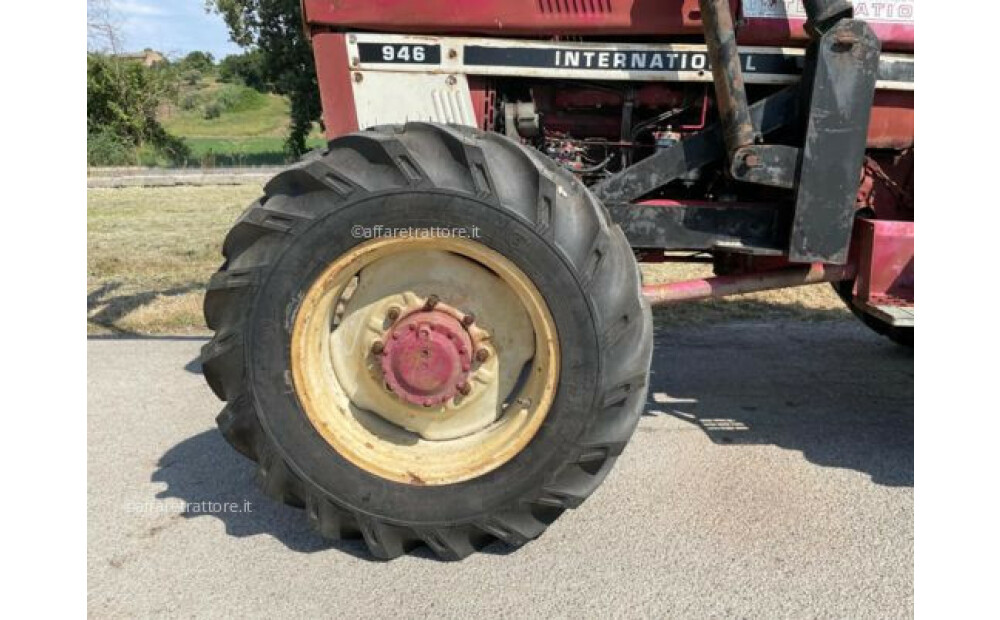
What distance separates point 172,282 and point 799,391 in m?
5.45

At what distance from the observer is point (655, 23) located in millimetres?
2834

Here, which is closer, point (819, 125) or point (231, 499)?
point (819, 125)

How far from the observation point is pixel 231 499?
9.23 feet

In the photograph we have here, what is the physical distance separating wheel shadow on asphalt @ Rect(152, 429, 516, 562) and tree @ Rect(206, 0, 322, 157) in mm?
15243

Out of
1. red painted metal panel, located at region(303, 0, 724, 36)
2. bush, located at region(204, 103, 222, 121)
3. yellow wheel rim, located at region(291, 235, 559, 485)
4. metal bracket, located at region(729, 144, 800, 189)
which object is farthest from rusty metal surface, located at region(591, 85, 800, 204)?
bush, located at region(204, 103, 222, 121)

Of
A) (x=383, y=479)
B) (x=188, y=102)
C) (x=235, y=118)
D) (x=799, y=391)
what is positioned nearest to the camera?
(x=383, y=479)

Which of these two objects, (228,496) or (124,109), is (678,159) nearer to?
(228,496)

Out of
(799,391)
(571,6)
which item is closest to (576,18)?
(571,6)

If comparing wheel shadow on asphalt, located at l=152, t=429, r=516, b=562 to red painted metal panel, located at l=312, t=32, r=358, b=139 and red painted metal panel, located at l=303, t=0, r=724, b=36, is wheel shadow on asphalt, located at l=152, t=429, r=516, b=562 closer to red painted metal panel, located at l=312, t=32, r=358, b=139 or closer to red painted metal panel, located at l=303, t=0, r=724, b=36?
red painted metal panel, located at l=312, t=32, r=358, b=139

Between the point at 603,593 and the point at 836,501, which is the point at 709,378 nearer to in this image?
the point at 836,501

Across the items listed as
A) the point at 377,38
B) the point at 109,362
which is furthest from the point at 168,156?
the point at 377,38

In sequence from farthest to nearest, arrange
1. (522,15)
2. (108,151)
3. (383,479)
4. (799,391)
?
(108,151) → (799,391) → (522,15) → (383,479)

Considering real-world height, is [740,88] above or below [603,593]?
above

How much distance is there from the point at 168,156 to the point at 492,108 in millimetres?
29021
